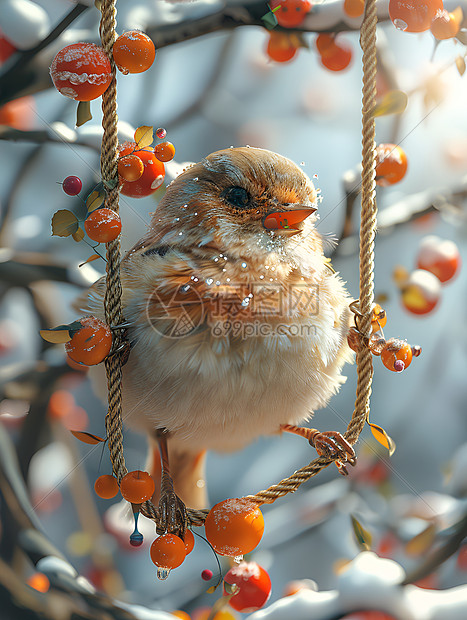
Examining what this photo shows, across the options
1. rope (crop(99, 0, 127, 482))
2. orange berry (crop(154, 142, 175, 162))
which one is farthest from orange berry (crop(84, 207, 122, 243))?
orange berry (crop(154, 142, 175, 162))

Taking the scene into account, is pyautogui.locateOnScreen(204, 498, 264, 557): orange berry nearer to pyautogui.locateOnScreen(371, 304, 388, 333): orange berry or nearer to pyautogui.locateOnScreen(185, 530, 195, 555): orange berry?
pyautogui.locateOnScreen(185, 530, 195, 555): orange berry

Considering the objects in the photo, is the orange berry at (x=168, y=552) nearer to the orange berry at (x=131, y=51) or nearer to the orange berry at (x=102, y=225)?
the orange berry at (x=102, y=225)

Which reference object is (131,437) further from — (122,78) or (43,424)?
(122,78)

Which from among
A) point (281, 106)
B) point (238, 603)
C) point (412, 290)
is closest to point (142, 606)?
point (238, 603)

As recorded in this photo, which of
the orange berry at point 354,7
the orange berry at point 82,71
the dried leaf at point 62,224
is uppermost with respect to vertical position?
the orange berry at point 354,7

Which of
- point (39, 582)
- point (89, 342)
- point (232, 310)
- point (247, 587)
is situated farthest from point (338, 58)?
point (39, 582)

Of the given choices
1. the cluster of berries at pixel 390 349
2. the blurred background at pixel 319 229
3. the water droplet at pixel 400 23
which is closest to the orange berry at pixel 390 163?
the blurred background at pixel 319 229
